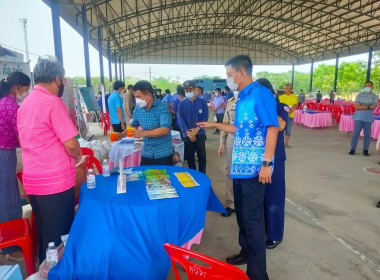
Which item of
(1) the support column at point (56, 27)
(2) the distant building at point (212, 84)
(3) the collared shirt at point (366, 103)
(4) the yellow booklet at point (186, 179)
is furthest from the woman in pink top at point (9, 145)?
(2) the distant building at point (212, 84)

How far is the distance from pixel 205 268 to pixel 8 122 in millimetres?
1900

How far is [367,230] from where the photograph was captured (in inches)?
109

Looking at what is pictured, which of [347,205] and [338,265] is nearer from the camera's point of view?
[338,265]

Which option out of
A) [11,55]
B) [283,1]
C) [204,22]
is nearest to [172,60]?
[204,22]

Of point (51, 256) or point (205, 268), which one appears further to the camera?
point (51, 256)

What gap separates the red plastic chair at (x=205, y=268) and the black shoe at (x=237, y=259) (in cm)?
113

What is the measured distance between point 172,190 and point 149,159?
0.89 metres

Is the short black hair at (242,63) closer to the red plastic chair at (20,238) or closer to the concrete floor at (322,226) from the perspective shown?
the concrete floor at (322,226)

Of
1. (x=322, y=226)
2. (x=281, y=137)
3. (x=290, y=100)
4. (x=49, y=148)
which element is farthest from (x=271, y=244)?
(x=290, y=100)

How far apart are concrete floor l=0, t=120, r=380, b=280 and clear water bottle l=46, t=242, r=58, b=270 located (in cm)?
76

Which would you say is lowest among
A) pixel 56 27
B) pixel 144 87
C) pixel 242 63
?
pixel 144 87

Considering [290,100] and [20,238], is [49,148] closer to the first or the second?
[20,238]

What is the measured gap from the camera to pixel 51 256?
169cm

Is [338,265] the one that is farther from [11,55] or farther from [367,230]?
[11,55]
